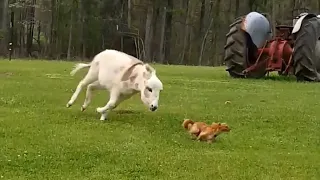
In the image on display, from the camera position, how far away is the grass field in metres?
6.10

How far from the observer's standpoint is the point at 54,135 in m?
7.45

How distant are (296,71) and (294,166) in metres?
9.47

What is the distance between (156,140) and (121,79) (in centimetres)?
147

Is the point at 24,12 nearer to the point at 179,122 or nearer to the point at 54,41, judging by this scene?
the point at 54,41

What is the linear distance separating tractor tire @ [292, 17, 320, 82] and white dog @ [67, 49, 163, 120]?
23.1ft

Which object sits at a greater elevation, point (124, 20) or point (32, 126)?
point (32, 126)

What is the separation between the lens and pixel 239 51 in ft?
52.5

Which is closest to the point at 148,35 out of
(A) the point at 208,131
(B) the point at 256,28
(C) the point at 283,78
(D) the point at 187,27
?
(D) the point at 187,27

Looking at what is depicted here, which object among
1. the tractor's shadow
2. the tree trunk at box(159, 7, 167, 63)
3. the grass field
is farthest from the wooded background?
the grass field

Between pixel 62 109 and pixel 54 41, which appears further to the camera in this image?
pixel 54 41

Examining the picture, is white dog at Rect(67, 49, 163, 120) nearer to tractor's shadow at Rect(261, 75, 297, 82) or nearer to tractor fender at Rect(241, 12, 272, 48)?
tractor fender at Rect(241, 12, 272, 48)

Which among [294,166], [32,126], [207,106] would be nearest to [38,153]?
[32,126]

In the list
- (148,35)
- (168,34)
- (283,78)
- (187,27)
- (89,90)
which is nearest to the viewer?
(89,90)

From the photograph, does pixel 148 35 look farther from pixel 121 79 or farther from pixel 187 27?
pixel 121 79
